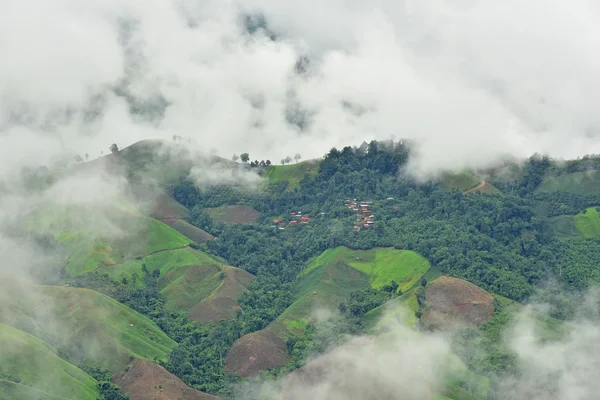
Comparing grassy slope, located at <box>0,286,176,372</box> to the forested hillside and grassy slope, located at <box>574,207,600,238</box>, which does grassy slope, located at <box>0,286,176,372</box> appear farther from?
grassy slope, located at <box>574,207,600,238</box>

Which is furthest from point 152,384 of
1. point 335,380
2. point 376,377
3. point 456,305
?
point 456,305

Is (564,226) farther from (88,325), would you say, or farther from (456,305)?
(88,325)

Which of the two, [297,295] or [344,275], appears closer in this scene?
[297,295]

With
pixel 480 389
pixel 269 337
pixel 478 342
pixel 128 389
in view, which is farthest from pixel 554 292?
→ pixel 128 389

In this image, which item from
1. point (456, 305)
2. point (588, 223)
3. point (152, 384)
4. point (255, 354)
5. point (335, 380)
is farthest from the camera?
point (588, 223)

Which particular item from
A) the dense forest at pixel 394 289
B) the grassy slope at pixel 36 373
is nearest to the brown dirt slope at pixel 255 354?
the dense forest at pixel 394 289

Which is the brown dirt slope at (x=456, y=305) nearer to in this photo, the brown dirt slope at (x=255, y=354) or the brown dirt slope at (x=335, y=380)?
the brown dirt slope at (x=335, y=380)
